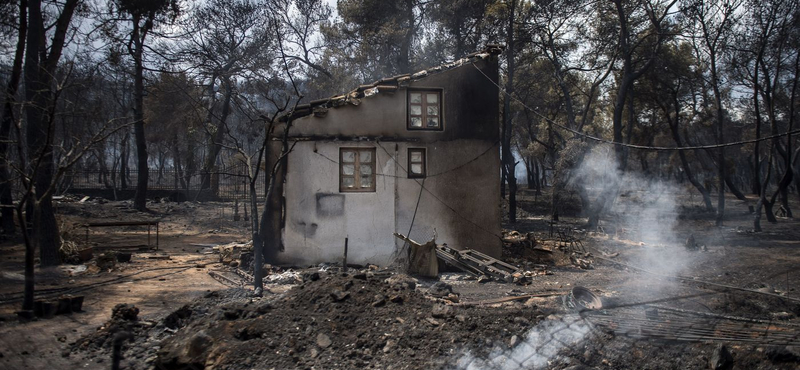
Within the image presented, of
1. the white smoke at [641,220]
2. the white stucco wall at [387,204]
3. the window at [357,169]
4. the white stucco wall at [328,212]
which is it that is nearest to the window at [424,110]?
the white stucco wall at [387,204]

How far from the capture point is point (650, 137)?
34.5 m

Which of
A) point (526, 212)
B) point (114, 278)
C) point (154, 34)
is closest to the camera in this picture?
point (114, 278)

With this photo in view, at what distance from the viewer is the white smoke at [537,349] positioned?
6.44 metres

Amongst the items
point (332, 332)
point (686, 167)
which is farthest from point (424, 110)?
point (686, 167)

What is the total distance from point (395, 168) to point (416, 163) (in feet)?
2.21

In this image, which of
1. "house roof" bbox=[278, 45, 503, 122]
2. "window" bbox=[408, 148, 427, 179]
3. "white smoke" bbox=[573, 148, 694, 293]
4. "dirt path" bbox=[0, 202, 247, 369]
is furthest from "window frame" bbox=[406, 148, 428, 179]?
"white smoke" bbox=[573, 148, 694, 293]

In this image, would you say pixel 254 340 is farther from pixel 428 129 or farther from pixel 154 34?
pixel 154 34

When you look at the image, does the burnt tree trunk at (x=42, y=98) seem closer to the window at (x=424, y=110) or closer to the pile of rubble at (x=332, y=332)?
the pile of rubble at (x=332, y=332)

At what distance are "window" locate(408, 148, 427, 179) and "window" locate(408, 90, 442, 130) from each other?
0.69 m

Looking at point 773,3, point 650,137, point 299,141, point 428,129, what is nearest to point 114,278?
point 299,141

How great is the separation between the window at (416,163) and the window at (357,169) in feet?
3.50

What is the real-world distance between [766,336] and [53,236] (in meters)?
14.5

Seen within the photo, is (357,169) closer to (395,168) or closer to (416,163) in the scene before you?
(395,168)

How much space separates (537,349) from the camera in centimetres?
669
